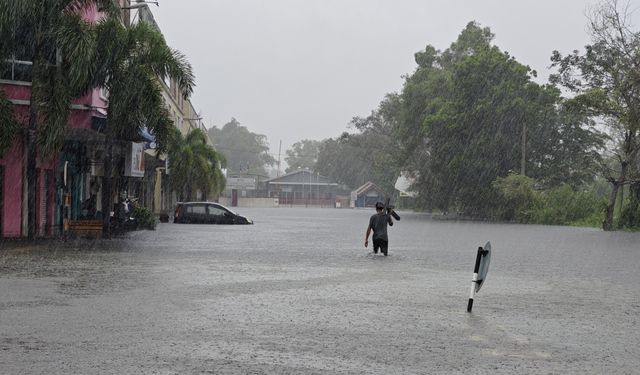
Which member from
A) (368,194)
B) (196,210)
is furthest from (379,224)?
(368,194)

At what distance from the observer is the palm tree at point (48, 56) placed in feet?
69.5

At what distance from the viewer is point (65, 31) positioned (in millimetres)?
Answer: 21422

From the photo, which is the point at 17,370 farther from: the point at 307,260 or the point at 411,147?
the point at 411,147

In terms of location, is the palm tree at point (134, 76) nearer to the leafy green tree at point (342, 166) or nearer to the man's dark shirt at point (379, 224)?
the man's dark shirt at point (379, 224)

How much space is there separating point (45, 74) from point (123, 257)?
268 inches

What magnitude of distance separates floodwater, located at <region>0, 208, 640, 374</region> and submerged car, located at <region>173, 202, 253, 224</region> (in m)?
20.8

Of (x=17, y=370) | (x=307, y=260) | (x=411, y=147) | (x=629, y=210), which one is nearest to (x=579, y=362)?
(x=17, y=370)

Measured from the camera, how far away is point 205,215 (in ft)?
133

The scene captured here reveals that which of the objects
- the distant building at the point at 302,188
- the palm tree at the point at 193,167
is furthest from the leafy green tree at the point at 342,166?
the palm tree at the point at 193,167

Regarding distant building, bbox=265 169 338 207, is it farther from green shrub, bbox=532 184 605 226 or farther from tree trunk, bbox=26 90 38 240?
tree trunk, bbox=26 90 38 240

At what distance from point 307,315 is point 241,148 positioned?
169535 mm

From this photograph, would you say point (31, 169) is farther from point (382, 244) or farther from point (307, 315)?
point (307, 315)

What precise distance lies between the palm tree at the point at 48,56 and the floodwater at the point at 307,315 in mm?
3706

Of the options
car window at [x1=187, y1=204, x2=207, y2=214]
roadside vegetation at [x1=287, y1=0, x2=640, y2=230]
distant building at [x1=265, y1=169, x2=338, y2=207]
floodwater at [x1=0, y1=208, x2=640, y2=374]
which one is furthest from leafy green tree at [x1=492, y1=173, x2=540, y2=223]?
distant building at [x1=265, y1=169, x2=338, y2=207]
